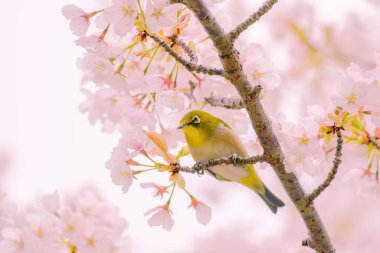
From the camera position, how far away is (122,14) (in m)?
1.47

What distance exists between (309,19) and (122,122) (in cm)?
335

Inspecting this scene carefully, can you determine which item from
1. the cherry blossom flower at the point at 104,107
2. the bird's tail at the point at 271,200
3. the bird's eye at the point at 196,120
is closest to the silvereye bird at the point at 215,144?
the bird's eye at the point at 196,120

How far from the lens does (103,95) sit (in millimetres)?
2092

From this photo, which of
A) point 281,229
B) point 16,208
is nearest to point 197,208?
point 16,208

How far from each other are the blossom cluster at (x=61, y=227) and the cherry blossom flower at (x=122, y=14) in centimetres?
108

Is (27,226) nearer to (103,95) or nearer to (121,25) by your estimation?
(103,95)

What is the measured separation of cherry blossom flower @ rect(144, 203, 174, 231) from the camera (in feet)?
6.12

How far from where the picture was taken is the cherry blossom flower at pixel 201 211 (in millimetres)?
1925

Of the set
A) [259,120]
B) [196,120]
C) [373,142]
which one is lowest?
[259,120]

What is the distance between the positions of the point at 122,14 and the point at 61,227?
117 centimetres

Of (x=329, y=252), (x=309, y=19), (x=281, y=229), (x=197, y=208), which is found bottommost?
(x=329, y=252)

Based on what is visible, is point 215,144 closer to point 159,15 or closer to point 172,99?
point 172,99

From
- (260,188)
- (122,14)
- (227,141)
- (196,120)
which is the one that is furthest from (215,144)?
(122,14)

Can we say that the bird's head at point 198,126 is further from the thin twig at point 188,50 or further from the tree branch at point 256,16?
the tree branch at point 256,16
